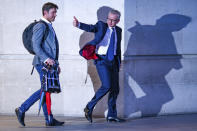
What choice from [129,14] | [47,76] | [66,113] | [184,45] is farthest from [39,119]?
[184,45]

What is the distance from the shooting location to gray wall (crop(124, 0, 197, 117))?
28.8 ft

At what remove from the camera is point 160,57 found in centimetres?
904

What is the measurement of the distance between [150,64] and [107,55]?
124 centimetres

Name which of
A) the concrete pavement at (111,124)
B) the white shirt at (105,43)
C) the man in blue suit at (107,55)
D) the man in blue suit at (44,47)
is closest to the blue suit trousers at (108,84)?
the man in blue suit at (107,55)

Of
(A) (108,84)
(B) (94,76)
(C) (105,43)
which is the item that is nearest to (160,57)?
(B) (94,76)

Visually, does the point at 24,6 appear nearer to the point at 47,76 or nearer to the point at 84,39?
the point at 84,39

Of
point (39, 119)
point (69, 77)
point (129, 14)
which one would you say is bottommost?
point (39, 119)

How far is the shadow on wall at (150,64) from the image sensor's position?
8.78 metres

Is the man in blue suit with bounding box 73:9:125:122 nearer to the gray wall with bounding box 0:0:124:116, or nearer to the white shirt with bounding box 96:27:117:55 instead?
the white shirt with bounding box 96:27:117:55

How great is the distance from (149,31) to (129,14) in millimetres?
567

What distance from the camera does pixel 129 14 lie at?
28.4 feet

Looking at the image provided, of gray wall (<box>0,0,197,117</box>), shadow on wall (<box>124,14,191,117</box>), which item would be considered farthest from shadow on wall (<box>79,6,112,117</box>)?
shadow on wall (<box>124,14,191,117</box>)

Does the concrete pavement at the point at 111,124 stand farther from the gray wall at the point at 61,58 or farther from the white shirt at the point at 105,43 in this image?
the white shirt at the point at 105,43

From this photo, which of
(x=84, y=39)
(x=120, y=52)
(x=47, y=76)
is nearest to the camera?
(x=47, y=76)
